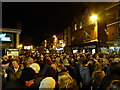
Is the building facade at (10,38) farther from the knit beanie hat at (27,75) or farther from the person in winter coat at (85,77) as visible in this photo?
the knit beanie hat at (27,75)

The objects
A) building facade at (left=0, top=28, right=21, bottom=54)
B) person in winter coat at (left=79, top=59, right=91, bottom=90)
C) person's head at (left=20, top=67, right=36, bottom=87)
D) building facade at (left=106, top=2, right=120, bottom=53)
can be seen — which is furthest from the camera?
building facade at (left=106, top=2, right=120, bottom=53)

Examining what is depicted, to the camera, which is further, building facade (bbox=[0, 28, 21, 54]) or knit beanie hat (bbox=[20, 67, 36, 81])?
building facade (bbox=[0, 28, 21, 54])

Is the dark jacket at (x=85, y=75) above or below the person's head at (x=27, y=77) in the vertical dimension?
below

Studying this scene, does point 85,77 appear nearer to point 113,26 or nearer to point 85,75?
point 85,75

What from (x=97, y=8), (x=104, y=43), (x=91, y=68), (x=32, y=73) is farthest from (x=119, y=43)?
(x=32, y=73)

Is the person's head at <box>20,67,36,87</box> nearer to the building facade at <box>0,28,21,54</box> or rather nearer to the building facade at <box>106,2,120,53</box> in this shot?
the building facade at <box>0,28,21,54</box>

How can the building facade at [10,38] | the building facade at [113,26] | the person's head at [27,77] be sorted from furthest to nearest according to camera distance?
the building facade at [113,26] < the building facade at [10,38] < the person's head at [27,77]

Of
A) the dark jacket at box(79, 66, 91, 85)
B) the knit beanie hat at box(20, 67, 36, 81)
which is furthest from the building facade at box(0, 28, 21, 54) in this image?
the knit beanie hat at box(20, 67, 36, 81)

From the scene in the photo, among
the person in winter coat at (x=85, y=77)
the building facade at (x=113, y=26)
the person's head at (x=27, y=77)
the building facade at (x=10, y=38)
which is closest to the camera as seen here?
the person's head at (x=27, y=77)

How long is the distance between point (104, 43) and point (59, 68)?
26230 mm

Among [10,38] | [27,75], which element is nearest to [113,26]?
[10,38]

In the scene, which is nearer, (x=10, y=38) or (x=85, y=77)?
(x=85, y=77)

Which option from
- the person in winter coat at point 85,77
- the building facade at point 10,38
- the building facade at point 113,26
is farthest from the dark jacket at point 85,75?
the building facade at point 10,38

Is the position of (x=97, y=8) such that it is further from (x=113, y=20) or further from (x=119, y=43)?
(x=119, y=43)
